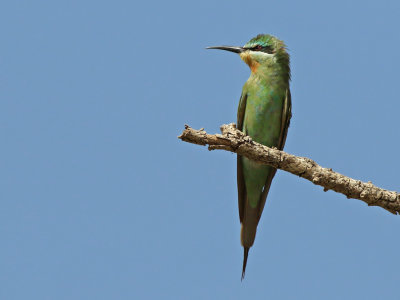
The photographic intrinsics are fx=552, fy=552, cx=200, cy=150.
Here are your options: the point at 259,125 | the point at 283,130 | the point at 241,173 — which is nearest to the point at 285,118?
the point at 283,130

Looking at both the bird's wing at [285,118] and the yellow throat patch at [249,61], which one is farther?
the yellow throat patch at [249,61]

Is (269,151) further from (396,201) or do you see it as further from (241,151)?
(396,201)

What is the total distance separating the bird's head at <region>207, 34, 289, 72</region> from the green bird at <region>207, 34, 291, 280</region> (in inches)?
1.7

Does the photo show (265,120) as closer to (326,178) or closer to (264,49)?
(264,49)

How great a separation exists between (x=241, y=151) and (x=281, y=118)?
2.10 meters

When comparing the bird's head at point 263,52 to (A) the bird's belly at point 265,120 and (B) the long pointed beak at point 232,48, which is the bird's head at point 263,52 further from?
(A) the bird's belly at point 265,120

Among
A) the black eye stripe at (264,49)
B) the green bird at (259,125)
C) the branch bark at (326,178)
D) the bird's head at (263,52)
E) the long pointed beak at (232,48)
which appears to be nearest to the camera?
the branch bark at (326,178)

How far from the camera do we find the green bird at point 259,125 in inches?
262

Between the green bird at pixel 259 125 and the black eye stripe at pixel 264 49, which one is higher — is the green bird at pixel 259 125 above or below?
below

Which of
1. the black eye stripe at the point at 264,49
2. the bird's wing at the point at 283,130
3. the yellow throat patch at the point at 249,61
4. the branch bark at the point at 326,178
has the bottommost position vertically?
the branch bark at the point at 326,178

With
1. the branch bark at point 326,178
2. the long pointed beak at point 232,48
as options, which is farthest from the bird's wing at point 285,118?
the branch bark at point 326,178

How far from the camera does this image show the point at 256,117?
6660 mm

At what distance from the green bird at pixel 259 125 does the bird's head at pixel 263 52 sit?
0.15 ft

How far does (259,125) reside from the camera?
6.67 m
